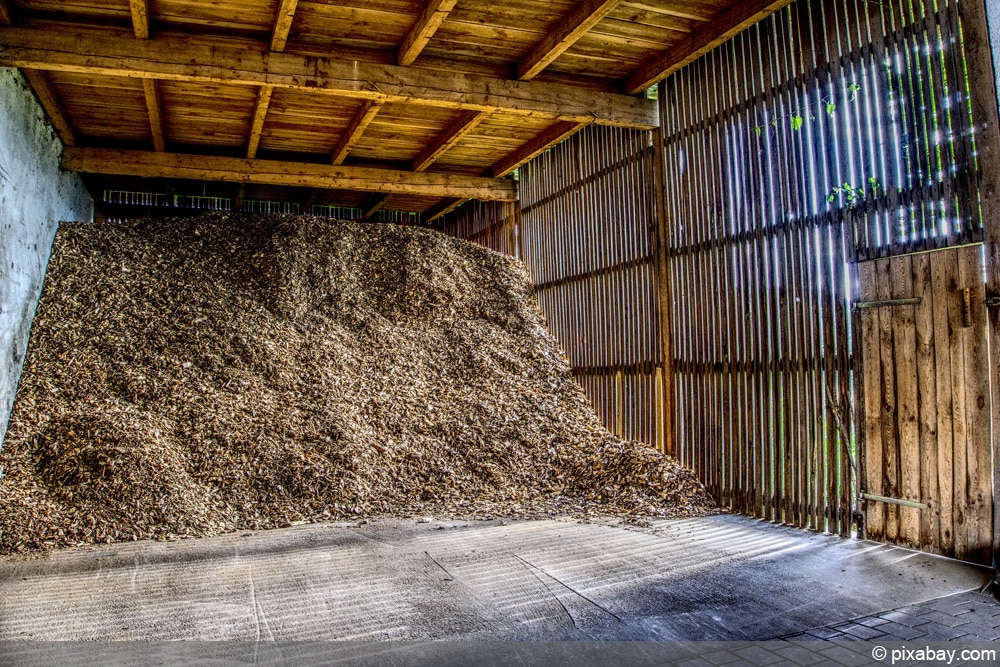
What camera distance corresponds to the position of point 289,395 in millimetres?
7816

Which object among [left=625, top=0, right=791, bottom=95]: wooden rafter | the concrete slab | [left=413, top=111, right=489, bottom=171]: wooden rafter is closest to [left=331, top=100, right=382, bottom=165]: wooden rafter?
[left=413, top=111, right=489, bottom=171]: wooden rafter

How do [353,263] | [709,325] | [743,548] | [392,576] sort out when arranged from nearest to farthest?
[392,576] → [743,548] → [709,325] → [353,263]

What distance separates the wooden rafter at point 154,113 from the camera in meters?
7.63

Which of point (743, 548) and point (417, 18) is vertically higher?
point (417, 18)

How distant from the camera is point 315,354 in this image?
8.60 metres

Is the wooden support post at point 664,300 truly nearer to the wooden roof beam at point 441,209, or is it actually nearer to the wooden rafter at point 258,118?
the wooden rafter at point 258,118

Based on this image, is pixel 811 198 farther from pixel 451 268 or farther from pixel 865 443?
pixel 451 268

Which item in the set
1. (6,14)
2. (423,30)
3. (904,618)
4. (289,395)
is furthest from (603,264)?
(6,14)

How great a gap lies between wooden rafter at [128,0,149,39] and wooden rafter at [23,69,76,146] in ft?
5.86

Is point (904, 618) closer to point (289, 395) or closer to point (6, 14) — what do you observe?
point (289, 395)

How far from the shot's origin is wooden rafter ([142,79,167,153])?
25.0 ft

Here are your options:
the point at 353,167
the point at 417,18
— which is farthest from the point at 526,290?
the point at 417,18

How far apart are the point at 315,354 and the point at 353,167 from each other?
3702 mm

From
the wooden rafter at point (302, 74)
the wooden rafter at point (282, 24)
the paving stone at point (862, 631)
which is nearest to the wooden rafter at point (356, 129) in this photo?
the wooden rafter at point (302, 74)
